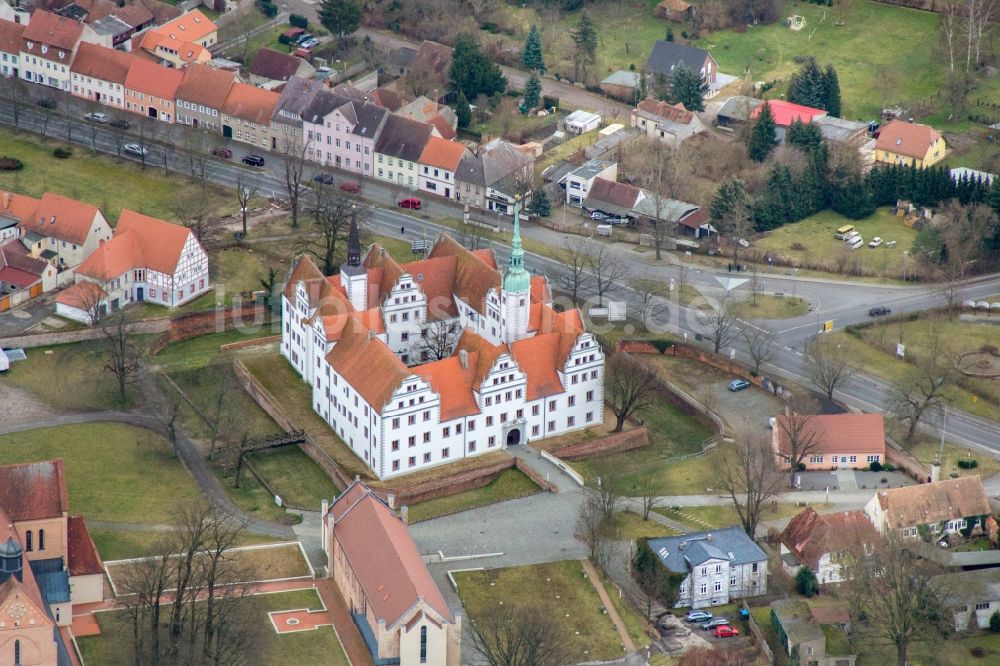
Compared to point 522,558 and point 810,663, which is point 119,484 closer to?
point 522,558

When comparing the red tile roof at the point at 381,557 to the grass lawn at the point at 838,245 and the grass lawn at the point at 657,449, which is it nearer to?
the grass lawn at the point at 657,449

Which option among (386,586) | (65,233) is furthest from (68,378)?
(386,586)

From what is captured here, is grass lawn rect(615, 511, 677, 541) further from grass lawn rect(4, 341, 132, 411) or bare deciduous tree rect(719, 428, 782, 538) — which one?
grass lawn rect(4, 341, 132, 411)

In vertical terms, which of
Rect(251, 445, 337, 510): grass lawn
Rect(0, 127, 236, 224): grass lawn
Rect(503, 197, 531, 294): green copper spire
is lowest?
Rect(251, 445, 337, 510): grass lawn

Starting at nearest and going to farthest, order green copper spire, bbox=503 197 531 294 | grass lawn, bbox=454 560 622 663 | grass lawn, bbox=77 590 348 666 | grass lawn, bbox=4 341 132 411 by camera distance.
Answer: grass lawn, bbox=77 590 348 666 < grass lawn, bbox=454 560 622 663 < green copper spire, bbox=503 197 531 294 < grass lawn, bbox=4 341 132 411

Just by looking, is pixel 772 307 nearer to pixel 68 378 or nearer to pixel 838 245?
pixel 838 245

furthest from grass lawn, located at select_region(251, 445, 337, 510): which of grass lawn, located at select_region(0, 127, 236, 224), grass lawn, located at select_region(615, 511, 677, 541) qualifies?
grass lawn, located at select_region(0, 127, 236, 224)
